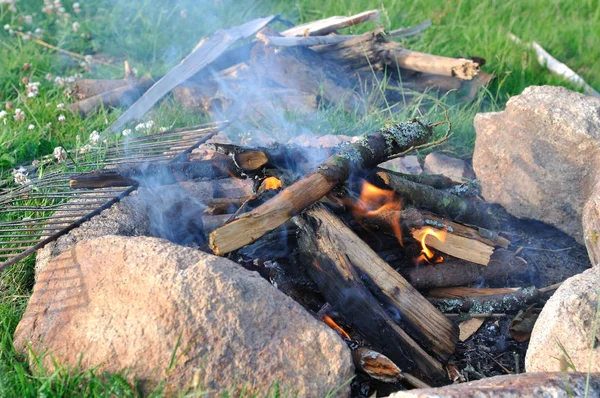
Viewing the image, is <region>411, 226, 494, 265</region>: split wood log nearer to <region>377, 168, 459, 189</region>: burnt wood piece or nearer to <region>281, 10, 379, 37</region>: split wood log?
<region>377, 168, 459, 189</region>: burnt wood piece

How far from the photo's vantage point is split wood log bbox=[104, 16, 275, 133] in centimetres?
459

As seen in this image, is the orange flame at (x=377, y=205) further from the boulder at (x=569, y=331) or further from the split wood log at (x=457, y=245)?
the boulder at (x=569, y=331)

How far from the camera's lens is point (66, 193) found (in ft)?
9.95

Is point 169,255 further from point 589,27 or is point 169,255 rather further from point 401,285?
point 589,27

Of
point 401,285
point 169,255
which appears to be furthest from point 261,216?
point 401,285

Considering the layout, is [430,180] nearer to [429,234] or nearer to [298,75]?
[429,234]

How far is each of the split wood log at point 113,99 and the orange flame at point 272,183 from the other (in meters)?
2.34

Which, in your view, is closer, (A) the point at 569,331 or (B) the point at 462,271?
(A) the point at 569,331

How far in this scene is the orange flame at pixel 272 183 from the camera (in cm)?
304

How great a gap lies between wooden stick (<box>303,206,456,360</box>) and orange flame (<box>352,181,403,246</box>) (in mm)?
174

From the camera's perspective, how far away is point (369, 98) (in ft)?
16.5

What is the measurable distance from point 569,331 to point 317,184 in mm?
1125

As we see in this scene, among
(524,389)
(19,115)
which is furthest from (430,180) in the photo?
(19,115)

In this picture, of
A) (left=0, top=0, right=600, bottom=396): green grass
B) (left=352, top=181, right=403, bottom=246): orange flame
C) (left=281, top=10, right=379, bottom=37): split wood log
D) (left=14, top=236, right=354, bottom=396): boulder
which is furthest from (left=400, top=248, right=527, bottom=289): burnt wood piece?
(left=281, top=10, right=379, bottom=37): split wood log
